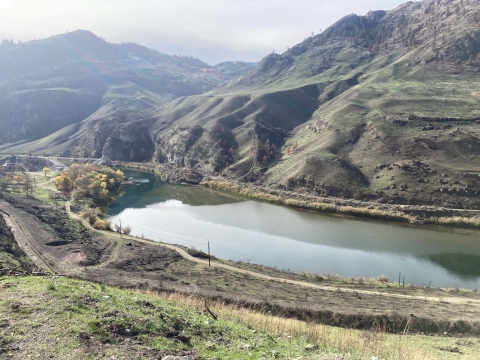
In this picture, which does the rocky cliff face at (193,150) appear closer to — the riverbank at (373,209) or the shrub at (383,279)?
the riverbank at (373,209)

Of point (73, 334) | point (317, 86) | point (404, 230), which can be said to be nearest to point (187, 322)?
point (73, 334)

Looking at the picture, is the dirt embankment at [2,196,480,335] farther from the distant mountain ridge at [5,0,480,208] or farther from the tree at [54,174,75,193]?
the distant mountain ridge at [5,0,480,208]

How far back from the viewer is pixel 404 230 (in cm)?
6088

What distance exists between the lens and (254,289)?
32.9 meters

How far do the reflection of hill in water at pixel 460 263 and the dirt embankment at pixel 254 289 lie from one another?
1210 centimetres

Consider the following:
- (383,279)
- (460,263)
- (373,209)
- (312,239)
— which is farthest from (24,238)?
(373,209)

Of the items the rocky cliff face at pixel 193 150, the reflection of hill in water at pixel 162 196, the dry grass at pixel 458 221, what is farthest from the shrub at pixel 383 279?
the rocky cliff face at pixel 193 150

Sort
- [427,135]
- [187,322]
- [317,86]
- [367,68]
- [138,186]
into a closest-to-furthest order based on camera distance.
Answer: [187,322]
[427,135]
[138,186]
[317,86]
[367,68]

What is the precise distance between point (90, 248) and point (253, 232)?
28673 mm

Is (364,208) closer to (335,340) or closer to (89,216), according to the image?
(89,216)

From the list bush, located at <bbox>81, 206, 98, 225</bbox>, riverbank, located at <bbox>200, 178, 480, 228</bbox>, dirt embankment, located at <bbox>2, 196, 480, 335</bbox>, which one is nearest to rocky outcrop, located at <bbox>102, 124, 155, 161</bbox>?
riverbank, located at <bbox>200, 178, 480, 228</bbox>

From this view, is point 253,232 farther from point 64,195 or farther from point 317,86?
point 317,86

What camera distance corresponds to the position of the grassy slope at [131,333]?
412 inches

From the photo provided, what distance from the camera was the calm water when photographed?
45.6 metres
